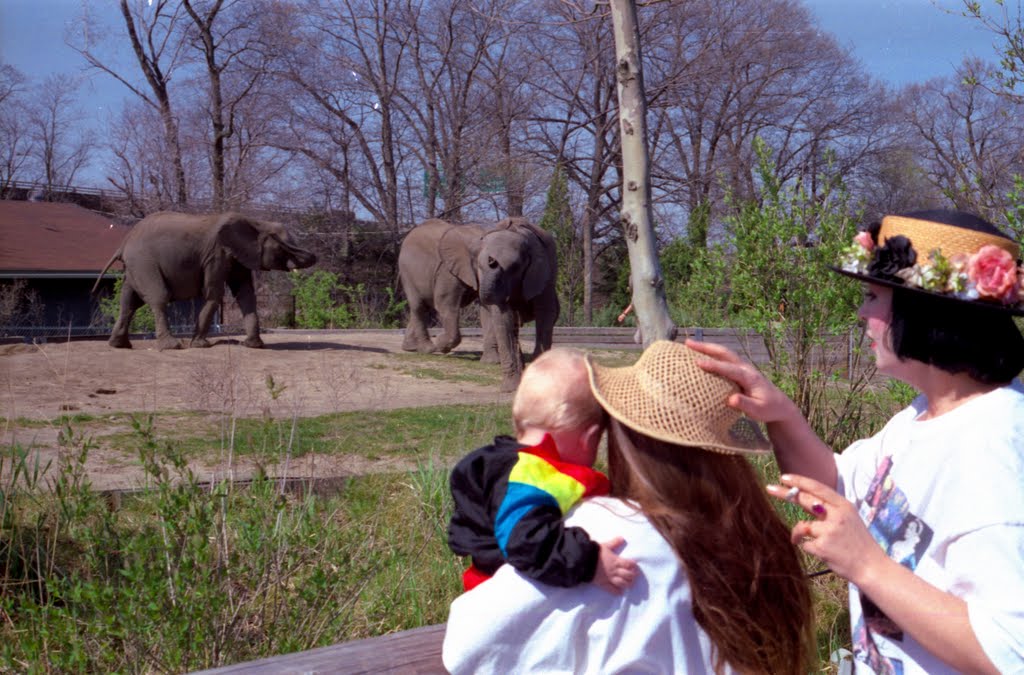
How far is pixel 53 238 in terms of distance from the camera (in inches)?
1080

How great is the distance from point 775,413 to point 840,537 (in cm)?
44

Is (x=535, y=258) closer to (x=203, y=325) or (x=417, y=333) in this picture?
(x=417, y=333)

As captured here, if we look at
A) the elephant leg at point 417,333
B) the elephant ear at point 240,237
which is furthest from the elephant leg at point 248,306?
the elephant leg at point 417,333

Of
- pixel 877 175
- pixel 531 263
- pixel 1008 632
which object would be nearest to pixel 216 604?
pixel 1008 632

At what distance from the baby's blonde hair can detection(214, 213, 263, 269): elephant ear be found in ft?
51.6

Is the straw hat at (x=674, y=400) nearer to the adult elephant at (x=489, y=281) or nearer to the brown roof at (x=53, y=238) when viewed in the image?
the adult elephant at (x=489, y=281)

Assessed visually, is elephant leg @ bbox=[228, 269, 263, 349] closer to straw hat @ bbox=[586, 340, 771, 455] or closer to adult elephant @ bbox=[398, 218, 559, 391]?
adult elephant @ bbox=[398, 218, 559, 391]

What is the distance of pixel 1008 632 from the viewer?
159cm

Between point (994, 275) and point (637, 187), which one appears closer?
point (994, 275)

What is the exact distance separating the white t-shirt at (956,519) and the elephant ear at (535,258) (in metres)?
12.9

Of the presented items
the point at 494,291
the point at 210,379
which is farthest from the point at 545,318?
the point at 210,379

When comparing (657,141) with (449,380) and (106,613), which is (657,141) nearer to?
(449,380)

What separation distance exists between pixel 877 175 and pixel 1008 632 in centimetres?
3350

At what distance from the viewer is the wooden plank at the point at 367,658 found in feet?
7.21
